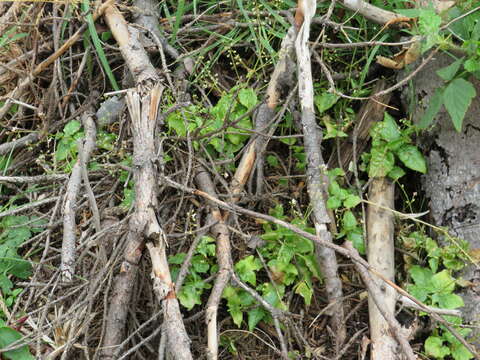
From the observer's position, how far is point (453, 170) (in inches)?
86.7

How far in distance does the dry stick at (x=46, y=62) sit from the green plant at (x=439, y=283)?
64.7 inches

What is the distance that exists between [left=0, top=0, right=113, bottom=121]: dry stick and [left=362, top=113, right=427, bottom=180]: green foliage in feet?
4.33

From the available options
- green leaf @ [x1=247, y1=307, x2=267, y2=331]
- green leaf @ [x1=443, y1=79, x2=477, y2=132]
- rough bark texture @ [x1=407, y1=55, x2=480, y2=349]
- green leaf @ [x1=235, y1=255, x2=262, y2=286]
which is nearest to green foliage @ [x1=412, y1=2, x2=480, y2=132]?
green leaf @ [x1=443, y1=79, x2=477, y2=132]

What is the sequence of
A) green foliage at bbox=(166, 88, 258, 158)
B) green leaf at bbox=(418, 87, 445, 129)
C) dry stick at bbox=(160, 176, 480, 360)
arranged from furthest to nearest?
green foliage at bbox=(166, 88, 258, 158)
green leaf at bbox=(418, 87, 445, 129)
dry stick at bbox=(160, 176, 480, 360)

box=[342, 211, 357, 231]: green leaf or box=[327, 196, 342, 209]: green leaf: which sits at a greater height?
box=[327, 196, 342, 209]: green leaf

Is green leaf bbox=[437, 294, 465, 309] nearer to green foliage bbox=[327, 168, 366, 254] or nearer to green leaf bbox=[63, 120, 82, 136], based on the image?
green foliage bbox=[327, 168, 366, 254]

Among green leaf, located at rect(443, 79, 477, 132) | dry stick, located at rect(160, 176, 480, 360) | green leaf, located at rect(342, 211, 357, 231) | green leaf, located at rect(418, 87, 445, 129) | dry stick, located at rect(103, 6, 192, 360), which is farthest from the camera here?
green leaf, located at rect(342, 211, 357, 231)

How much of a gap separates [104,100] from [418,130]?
4.75 feet

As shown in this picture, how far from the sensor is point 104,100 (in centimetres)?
260

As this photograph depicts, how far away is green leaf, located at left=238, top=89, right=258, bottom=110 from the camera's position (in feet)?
7.64

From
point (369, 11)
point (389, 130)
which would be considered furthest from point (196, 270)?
point (369, 11)

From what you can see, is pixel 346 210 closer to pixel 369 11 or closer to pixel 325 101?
pixel 325 101

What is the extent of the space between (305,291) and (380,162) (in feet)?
2.06

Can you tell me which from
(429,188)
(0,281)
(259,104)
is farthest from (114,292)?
(429,188)
